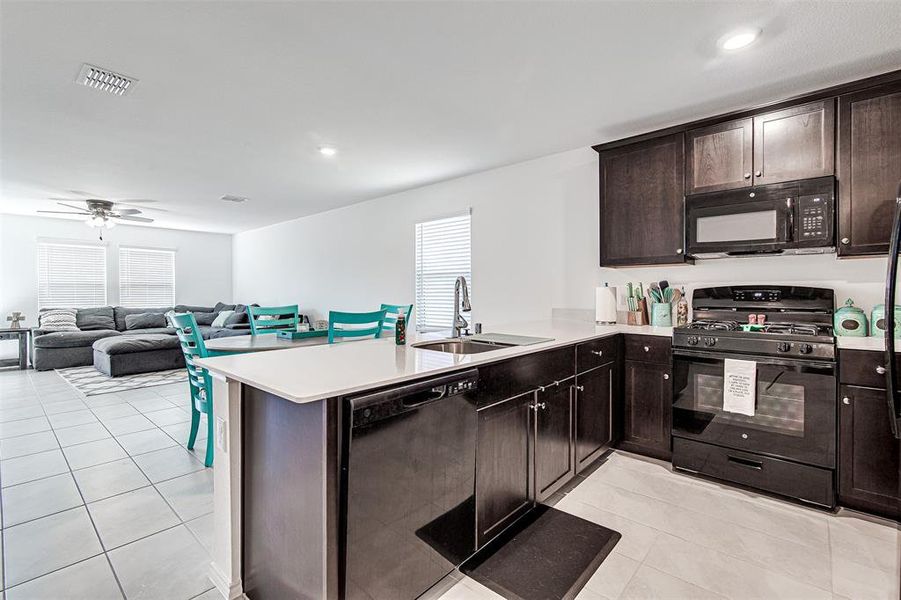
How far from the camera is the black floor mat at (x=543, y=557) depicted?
175 cm

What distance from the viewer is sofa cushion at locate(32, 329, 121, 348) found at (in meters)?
6.22

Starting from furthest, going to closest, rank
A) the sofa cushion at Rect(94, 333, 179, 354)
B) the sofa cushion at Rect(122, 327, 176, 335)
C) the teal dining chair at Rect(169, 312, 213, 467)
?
the sofa cushion at Rect(122, 327, 176, 335) < the sofa cushion at Rect(94, 333, 179, 354) < the teal dining chair at Rect(169, 312, 213, 467)

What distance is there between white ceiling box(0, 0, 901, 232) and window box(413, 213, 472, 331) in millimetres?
935

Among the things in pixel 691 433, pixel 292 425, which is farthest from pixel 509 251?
pixel 292 425

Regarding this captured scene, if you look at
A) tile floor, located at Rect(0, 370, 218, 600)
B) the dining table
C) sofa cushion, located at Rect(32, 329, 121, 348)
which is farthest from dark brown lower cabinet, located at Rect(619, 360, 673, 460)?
sofa cushion, located at Rect(32, 329, 121, 348)

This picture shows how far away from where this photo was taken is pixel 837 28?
2.00m

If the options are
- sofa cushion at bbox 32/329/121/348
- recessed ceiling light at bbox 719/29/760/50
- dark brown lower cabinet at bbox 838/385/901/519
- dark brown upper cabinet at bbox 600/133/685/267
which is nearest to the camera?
recessed ceiling light at bbox 719/29/760/50

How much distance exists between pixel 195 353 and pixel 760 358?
12.5 ft

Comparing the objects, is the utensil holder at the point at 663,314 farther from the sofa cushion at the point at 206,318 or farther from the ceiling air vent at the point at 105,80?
the sofa cushion at the point at 206,318

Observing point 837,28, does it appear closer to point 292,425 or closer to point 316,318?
point 292,425

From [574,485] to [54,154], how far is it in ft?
17.3

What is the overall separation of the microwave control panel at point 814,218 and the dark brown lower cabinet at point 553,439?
5.67 ft

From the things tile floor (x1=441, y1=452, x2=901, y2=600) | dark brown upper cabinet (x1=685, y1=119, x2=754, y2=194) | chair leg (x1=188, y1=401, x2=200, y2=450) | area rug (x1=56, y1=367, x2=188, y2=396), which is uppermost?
dark brown upper cabinet (x1=685, y1=119, x2=754, y2=194)

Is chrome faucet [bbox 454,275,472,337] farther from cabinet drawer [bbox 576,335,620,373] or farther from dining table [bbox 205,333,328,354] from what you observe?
dining table [bbox 205,333,328,354]
